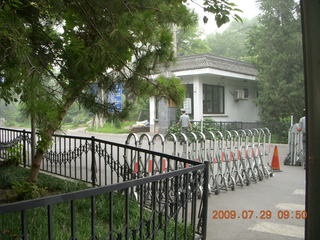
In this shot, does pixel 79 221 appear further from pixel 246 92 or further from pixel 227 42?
pixel 227 42

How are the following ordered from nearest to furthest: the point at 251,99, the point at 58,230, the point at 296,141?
the point at 58,230 → the point at 296,141 → the point at 251,99

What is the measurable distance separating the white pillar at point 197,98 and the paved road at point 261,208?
1160 centimetres

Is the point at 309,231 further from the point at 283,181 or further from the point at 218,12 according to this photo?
the point at 283,181

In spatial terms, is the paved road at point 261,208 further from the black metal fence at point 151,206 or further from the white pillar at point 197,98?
the white pillar at point 197,98

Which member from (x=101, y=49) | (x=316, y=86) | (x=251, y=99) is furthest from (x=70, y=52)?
(x=251, y=99)

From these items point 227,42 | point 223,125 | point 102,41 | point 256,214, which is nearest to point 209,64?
point 223,125

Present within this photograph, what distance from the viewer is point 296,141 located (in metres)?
10.2

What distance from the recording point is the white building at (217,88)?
19.2 meters

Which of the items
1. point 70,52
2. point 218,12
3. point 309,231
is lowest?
point 309,231

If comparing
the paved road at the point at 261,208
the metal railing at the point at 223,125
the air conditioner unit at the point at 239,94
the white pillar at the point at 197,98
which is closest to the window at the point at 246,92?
the air conditioner unit at the point at 239,94

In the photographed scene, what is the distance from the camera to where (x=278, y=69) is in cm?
1900

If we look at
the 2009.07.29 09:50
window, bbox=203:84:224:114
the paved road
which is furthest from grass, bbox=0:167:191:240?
window, bbox=203:84:224:114

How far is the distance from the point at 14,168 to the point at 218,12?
21.0 feet

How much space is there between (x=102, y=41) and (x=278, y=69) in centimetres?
1662
